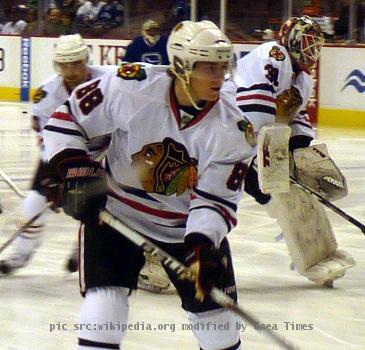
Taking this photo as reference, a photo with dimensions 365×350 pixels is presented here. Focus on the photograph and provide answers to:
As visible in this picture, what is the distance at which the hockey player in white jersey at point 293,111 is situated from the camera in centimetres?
435

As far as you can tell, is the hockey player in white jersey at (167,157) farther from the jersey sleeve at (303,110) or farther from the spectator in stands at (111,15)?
the spectator in stands at (111,15)

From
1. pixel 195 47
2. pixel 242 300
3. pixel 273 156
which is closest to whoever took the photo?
pixel 195 47

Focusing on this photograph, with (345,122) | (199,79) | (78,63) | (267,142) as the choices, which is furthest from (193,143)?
(345,122)

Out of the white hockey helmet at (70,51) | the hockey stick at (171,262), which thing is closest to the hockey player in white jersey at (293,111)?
the white hockey helmet at (70,51)

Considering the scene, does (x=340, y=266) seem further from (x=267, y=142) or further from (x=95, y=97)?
(x=95, y=97)

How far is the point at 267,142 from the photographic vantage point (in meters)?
3.60

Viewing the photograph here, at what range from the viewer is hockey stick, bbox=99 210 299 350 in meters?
2.60

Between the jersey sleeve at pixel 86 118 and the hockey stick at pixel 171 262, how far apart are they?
19 centimetres

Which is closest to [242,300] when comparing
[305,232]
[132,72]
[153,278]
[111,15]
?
[153,278]

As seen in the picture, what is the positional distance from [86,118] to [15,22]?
1242 cm

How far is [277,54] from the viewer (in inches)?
173

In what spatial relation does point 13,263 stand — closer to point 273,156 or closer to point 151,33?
point 273,156

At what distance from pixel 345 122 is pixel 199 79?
856 centimetres

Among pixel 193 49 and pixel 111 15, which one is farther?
pixel 111 15
